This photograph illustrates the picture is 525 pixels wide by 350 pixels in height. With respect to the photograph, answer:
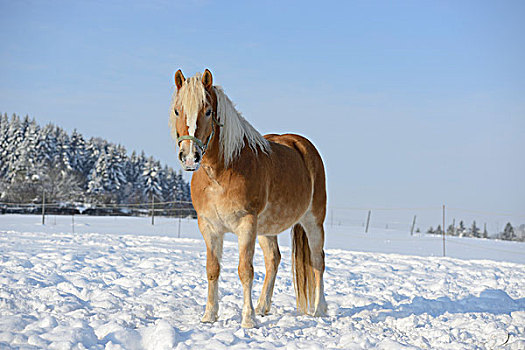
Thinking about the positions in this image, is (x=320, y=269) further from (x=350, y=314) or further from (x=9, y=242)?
(x=9, y=242)

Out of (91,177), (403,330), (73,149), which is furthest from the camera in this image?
(73,149)

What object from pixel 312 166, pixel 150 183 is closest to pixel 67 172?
pixel 150 183

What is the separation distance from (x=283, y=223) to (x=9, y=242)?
7133 mm

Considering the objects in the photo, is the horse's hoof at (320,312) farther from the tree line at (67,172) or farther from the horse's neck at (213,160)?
the tree line at (67,172)

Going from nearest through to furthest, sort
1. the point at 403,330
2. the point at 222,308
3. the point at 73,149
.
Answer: the point at 403,330 → the point at 222,308 → the point at 73,149

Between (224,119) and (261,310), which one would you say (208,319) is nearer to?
(261,310)

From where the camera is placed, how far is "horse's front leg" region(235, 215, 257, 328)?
3.86 metres

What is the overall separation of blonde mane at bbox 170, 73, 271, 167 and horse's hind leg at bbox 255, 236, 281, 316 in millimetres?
1179

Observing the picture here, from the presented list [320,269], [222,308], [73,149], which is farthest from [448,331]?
[73,149]

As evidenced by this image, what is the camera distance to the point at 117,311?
4254mm

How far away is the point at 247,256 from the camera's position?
12.8 ft

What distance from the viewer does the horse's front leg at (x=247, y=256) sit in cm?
386

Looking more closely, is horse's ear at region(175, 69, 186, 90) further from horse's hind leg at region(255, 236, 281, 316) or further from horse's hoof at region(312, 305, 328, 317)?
horse's hoof at region(312, 305, 328, 317)

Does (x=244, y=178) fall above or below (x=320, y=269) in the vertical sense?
above
